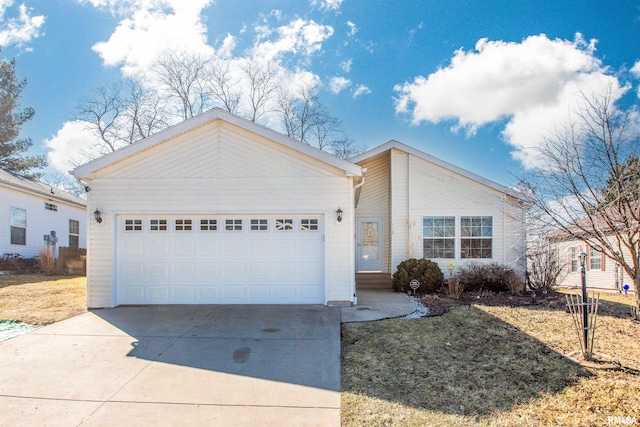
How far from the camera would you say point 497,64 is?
12.6 meters

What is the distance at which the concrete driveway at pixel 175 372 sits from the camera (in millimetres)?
4250

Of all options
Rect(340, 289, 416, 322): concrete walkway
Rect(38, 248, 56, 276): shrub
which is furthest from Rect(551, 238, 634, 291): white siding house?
Rect(38, 248, 56, 276): shrub

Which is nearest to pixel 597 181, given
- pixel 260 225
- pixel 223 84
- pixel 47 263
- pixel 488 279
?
pixel 488 279

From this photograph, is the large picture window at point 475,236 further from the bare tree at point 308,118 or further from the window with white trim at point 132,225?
the bare tree at point 308,118

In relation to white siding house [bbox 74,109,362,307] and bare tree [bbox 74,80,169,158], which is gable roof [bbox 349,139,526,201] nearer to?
white siding house [bbox 74,109,362,307]

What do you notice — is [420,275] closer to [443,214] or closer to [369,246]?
[443,214]

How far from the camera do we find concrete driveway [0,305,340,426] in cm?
425

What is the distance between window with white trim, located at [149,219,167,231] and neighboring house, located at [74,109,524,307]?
0.03 metres

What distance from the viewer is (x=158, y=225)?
32.2 ft

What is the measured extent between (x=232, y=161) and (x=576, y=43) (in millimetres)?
9716

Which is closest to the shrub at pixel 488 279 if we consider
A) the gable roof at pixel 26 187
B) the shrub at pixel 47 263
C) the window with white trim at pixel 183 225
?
the window with white trim at pixel 183 225

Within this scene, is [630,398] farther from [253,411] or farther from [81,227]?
[81,227]

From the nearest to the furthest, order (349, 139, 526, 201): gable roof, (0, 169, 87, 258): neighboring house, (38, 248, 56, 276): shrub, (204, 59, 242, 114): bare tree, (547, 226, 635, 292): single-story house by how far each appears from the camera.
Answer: (349, 139, 526, 201): gable roof, (38, 248, 56, 276): shrub, (0, 169, 87, 258): neighboring house, (547, 226, 635, 292): single-story house, (204, 59, 242, 114): bare tree

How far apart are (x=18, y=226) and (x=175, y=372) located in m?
17.4
